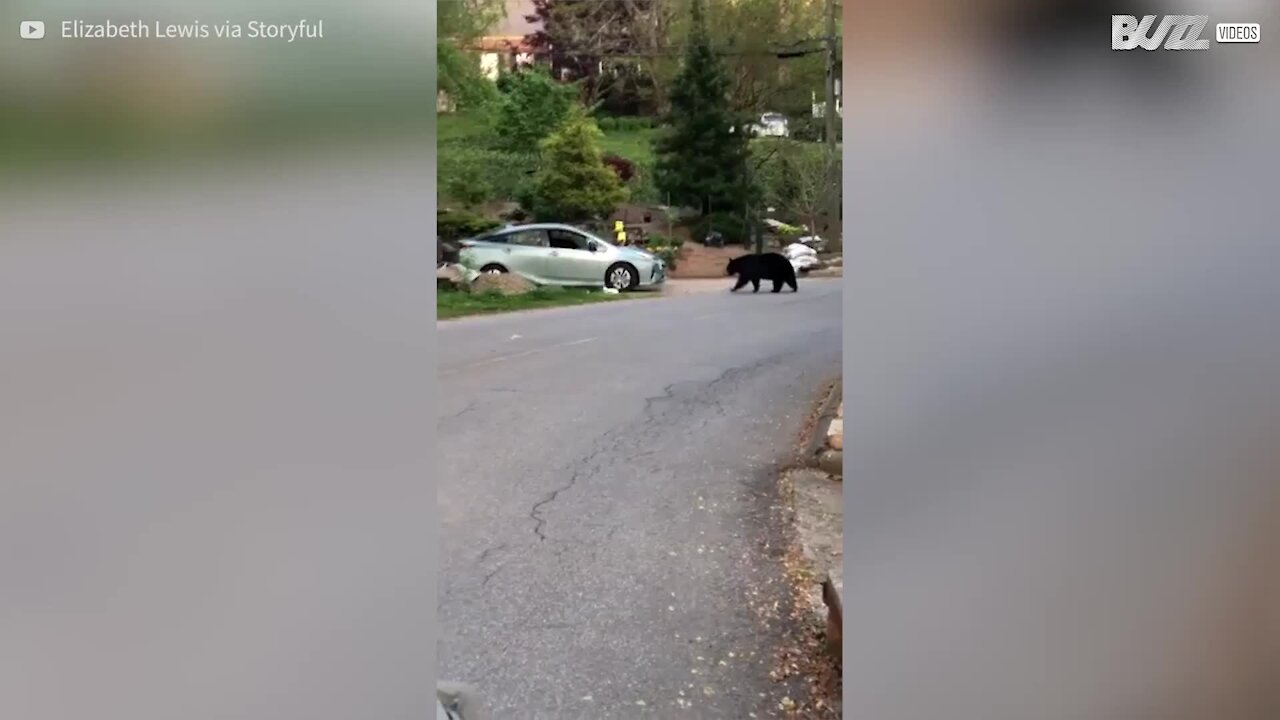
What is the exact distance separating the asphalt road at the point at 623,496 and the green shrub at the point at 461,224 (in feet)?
0.56

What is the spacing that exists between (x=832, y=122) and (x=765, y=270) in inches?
12.0

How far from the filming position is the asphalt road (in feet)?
5.71

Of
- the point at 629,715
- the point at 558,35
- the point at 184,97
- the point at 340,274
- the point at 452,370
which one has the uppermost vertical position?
the point at 558,35

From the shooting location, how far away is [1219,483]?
1466 mm

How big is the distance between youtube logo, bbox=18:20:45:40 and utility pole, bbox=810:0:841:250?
1270mm

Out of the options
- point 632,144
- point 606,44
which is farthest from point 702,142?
point 606,44

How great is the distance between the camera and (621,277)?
6.30 feet

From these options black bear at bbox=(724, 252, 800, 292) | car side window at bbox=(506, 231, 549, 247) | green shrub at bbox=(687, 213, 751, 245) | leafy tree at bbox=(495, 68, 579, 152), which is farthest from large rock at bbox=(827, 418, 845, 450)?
leafy tree at bbox=(495, 68, 579, 152)

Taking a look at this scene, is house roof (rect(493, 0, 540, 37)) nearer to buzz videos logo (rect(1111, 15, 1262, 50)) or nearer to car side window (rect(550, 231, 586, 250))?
car side window (rect(550, 231, 586, 250))

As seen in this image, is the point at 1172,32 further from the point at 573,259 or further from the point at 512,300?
the point at 512,300

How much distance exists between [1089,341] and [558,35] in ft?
3.56

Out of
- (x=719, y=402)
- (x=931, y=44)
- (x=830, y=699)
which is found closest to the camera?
(x=931, y=44)

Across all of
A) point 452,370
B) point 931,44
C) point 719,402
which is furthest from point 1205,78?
point 452,370

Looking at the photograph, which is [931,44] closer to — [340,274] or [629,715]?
[340,274]
